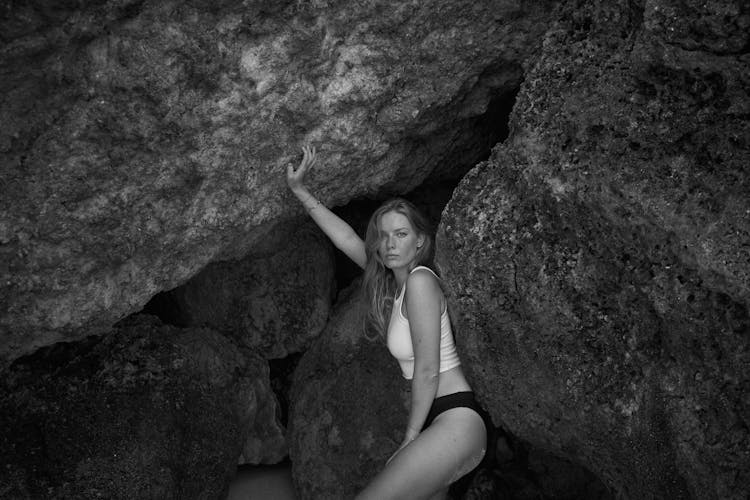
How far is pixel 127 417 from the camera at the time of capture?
3.16 meters

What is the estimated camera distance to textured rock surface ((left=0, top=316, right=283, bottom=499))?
10.00 feet

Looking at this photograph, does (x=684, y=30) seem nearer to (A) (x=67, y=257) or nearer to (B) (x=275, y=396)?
(A) (x=67, y=257)

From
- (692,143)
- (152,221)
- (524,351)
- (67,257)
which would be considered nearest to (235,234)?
(152,221)

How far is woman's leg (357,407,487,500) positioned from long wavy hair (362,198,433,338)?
57 cm

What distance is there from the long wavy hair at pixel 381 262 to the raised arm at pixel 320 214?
52 millimetres

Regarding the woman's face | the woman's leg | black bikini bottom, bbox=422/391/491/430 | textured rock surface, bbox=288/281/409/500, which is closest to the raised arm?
the woman's face

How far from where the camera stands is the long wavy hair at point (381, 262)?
3.15m

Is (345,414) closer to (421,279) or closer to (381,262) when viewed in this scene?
(381,262)

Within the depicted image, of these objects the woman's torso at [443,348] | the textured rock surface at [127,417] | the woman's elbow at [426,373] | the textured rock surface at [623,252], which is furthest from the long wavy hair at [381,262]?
the textured rock surface at [127,417]

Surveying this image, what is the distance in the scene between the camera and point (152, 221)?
2768mm

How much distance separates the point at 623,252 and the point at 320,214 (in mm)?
1234

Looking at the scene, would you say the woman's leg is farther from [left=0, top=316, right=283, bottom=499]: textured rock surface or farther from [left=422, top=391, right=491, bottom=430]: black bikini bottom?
[left=0, top=316, right=283, bottom=499]: textured rock surface

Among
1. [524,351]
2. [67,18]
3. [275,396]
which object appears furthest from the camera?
[275,396]

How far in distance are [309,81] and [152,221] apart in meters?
0.77
